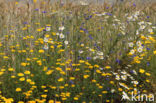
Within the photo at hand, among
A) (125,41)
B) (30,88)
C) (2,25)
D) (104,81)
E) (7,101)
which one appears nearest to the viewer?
(7,101)

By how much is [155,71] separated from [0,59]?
196cm

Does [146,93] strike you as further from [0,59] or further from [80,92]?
[0,59]

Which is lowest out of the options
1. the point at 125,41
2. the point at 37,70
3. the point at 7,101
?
the point at 7,101

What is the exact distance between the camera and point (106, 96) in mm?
2580

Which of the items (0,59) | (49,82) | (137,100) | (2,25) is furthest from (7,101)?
(2,25)

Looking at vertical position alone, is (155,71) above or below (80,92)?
above

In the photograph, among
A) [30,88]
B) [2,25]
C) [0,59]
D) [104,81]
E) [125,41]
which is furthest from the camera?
[2,25]

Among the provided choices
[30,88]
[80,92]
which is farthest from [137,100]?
[30,88]

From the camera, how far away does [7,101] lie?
2006 mm

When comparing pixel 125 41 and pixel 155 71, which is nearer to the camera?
pixel 155 71

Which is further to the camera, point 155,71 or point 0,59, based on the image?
point 0,59

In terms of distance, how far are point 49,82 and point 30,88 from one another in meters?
0.26

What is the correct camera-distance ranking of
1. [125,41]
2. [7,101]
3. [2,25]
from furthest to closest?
[2,25]
[125,41]
[7,101]

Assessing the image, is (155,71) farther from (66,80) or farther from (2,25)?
(2,25)
